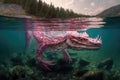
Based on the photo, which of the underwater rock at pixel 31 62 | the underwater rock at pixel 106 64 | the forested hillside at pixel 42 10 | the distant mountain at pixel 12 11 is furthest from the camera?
the forested hillside at pixel 42 10

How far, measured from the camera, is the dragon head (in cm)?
953

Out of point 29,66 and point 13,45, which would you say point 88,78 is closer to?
point 29,66

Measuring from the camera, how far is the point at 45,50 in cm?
977

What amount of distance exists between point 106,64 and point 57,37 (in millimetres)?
1755

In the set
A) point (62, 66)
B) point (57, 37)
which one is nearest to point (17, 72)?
point (62, 66)

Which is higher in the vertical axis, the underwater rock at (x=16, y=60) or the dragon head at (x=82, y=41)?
the dragon head at (x=82, y=41)

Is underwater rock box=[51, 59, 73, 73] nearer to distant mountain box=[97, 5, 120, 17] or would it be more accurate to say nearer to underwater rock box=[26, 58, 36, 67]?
underwater rock box=[26, 58, 36, 67]

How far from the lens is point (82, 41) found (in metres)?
9.66

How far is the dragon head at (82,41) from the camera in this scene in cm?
953

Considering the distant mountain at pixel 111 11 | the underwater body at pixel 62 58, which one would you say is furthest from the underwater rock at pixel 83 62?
the distant mountain at pixel 111 11

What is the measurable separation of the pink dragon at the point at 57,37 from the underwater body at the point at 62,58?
35 mm

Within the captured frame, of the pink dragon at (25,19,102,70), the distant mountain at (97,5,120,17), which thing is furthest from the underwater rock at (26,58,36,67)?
the distant mountain at (97,5,120,17)

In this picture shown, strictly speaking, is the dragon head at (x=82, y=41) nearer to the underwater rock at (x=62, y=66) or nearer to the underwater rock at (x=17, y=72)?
the underwater rock at (x=62, y=66)

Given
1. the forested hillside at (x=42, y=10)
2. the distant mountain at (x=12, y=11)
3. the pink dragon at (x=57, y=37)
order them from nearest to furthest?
the pink dragon at (x=57, y=37) → the distant mountain at (x=12, y=11) → the forested hillside at (x=42, y=10)
